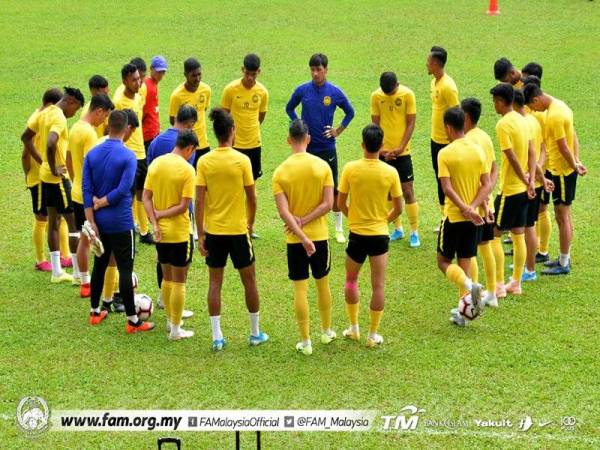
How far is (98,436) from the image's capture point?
6832 millimetres

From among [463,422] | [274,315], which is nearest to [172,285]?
[274,315]

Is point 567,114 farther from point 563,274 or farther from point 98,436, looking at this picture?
point 98,436

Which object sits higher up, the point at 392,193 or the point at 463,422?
the point at 392,193

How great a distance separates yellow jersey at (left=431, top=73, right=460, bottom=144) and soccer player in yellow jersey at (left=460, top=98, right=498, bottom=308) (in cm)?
205

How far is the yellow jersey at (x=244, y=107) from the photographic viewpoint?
11.5 meters

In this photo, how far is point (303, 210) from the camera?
793 centimetres

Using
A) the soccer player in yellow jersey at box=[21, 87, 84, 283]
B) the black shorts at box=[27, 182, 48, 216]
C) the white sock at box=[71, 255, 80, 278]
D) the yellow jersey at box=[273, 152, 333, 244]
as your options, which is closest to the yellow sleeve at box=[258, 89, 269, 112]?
the soccer player in yellow jersey at box=[21, 87, 84, 283]

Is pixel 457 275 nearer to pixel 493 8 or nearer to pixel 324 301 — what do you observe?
pixel 324 301

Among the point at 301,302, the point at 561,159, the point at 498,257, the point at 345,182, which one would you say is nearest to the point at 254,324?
the point at 301,302

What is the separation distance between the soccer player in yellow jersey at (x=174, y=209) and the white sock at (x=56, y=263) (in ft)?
7.03

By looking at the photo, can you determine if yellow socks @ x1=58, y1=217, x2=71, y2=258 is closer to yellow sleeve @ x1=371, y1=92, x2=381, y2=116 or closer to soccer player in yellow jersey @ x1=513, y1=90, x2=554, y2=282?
yellow sleeve @ x1=371, y1=92, x2=381, y2=116

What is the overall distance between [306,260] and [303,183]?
77cm

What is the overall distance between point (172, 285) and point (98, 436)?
1947 mm

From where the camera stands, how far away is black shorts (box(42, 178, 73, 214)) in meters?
9.95
